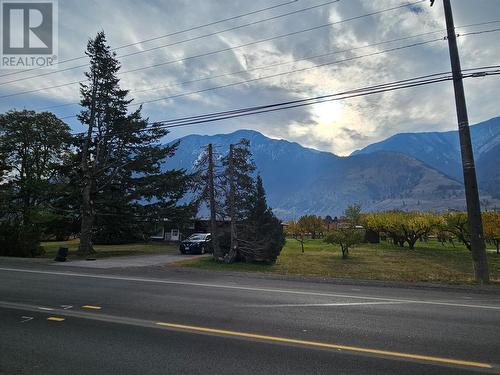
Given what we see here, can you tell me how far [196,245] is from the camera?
3164 cm

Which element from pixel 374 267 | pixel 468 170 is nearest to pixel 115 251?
pixel 374 267

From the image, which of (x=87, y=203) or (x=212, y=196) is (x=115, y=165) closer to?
(x=87, y=203)

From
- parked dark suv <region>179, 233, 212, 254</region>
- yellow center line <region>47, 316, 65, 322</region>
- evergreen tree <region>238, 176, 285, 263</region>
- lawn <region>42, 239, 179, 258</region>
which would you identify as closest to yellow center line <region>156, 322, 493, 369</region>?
yellow center line <region>47, 316, 65, 322</region>

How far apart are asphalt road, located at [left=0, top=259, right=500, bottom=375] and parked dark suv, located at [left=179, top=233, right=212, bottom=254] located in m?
20.6

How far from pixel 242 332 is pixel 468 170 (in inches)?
464

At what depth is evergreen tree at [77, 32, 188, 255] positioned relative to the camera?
98.7 ft

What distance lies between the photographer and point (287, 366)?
16.4 ft

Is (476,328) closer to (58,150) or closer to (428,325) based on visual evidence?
(428,325)

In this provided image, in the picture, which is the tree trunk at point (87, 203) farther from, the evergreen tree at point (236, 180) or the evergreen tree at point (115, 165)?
the evergreen tree at point (236, 180)

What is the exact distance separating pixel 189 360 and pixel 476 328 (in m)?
5.32

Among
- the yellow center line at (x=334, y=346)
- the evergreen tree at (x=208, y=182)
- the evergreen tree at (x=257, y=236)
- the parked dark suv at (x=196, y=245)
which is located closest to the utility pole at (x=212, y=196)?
the evergreen tree at (x=208, y=182)

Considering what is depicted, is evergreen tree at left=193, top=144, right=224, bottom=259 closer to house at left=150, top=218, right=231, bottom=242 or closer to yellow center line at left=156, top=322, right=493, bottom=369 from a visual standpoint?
house at left=150, top=218, right=231, bottom=242

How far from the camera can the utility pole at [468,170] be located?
13.7 metres

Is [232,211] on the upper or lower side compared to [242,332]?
upper
